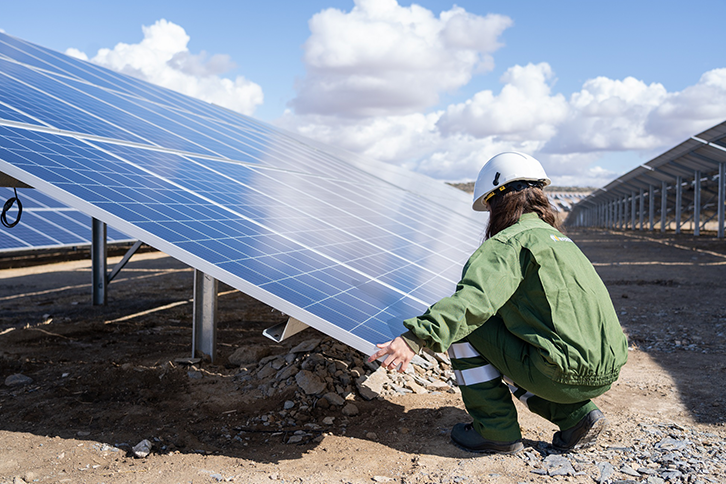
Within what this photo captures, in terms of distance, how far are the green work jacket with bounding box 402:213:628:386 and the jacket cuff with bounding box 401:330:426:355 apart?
15.7 inches

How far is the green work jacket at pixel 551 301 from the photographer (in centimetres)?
377

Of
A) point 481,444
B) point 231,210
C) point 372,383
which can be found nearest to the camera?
point 481,444

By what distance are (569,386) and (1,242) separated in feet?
47.3

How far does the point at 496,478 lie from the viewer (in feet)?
13.7

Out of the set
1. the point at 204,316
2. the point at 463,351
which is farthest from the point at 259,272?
the point at 204,316

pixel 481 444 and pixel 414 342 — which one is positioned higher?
pixel 414 342

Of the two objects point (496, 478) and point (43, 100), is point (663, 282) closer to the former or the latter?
point (496, 478)

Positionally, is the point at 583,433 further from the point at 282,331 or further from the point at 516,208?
the point at 282,331

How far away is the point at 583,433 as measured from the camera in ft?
14.7

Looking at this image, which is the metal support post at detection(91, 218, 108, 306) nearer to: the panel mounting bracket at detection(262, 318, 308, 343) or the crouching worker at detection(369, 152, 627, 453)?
the panel mounting bracket at detection(262, 318, 308, 343)

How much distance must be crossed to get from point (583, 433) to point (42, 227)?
16.1 meters

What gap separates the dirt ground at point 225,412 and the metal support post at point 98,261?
1.22m

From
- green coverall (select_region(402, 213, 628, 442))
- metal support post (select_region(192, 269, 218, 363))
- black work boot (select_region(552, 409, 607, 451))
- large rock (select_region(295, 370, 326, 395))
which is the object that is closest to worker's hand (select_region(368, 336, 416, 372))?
green coverall (select_region(402, 213, 628, 442))

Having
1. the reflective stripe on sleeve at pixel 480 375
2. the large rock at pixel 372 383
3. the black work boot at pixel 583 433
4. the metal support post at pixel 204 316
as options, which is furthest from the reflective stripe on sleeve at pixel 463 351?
the metal support post at pixel 204 316
